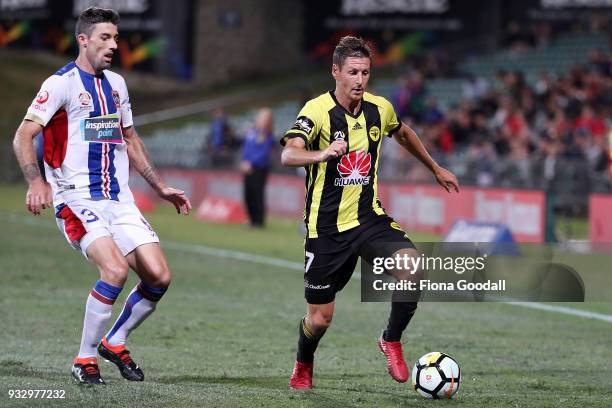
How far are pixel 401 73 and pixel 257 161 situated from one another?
14.1m

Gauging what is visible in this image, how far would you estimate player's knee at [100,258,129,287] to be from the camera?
739 centimetres

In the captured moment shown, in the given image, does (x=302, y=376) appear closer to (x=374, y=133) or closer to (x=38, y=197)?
(x=374, y=133)

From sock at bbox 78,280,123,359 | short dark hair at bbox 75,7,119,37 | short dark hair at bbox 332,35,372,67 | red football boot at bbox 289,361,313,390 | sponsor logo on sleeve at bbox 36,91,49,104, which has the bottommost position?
red football boot at bbox 289,361,313,390

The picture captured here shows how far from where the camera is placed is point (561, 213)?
1956 cm

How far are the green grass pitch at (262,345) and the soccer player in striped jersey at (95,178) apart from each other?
0.45 metres

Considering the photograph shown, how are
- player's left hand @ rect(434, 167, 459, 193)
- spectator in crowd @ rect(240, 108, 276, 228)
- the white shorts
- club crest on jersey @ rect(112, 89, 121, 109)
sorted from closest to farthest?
the white shorts → club crest on jersey @ rect(112, 89, 121, 109) → player's left hand @ rect(434, 167, 459, 193) → spectator in crowd @ rect(240, 108, 276, 228)

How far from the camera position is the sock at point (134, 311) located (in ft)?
25.5

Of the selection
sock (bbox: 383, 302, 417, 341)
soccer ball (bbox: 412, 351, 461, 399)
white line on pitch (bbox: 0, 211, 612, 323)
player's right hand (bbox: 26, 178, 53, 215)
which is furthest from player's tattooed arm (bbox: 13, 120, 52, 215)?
white line on pitch (bbox: 0, 211, 612, 323)

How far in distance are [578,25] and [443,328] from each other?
2201 cm

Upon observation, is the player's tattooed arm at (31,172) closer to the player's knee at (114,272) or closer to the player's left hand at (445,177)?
the player's knee at (114,272)

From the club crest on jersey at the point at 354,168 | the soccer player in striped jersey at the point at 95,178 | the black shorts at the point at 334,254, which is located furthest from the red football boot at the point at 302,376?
the club crest on jersey at the point at 354,168

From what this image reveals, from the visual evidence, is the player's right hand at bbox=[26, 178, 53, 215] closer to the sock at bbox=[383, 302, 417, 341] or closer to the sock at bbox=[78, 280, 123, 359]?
the sock at bbox=[78, 280, 123, 359]

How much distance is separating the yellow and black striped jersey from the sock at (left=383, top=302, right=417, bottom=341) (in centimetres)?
60

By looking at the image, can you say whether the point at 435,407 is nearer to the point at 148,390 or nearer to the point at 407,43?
the point at 148,390
